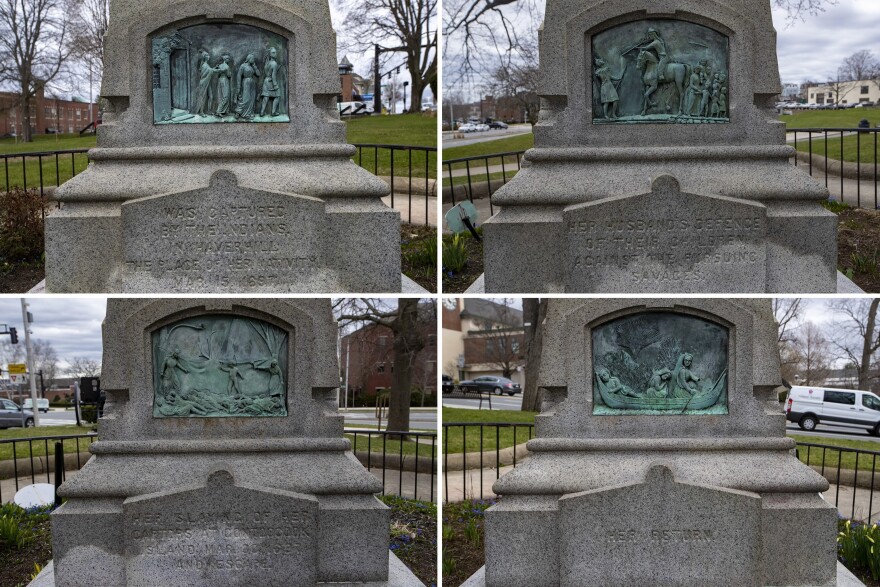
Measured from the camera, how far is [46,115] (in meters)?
13.2

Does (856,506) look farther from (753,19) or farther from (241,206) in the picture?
(241,206)

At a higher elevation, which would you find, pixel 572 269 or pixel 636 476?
pixel 572 269

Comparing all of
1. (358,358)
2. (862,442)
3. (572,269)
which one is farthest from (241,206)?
(862,442)

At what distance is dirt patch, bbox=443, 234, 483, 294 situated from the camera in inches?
361

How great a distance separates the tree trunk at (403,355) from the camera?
12.5 metres

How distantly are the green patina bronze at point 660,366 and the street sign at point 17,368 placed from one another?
12701 mm

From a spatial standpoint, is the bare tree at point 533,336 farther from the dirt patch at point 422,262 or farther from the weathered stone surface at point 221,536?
the weathered stone surface at point 221,536

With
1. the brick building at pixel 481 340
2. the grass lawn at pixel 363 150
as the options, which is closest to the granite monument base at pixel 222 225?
the grass lawn at pixel 363 150

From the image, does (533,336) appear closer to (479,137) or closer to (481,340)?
(481,340)

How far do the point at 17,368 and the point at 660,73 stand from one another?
1315 centimetres

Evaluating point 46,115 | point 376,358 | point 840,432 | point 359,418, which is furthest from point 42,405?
point 840,432

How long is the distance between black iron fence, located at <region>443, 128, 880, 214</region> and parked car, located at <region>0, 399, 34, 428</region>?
9.95 meters

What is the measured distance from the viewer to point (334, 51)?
6.84 metres

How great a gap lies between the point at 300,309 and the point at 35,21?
7.65m
